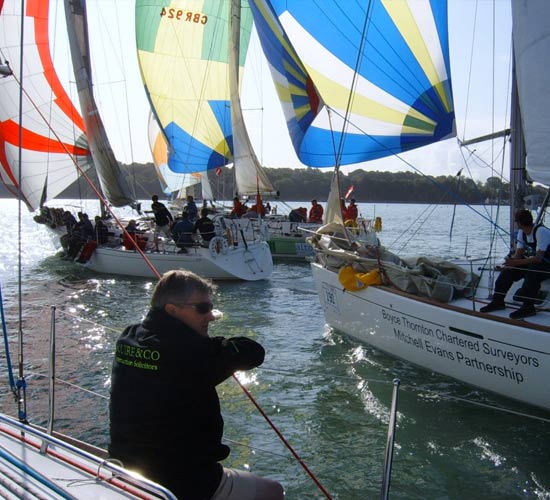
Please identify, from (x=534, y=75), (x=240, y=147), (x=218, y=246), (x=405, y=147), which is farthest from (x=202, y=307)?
(x=240, y=147)

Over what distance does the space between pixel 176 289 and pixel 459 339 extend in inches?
150

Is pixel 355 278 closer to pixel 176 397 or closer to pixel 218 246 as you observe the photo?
pixel 176 397

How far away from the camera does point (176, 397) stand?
1901 mm

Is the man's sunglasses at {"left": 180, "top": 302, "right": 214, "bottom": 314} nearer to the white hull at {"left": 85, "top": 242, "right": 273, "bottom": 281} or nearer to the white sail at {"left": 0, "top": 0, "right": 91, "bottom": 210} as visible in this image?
the white hull at {"left": 85, "top": 242, "right": 273, "bottom": 281}

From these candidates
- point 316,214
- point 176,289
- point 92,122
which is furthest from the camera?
point 316,214

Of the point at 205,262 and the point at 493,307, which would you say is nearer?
the point at 493,307

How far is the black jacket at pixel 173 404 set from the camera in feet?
6.25

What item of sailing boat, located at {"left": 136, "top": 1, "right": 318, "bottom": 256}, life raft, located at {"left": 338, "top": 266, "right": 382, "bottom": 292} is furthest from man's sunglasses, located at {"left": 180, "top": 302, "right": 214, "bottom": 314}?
sailing boat, located at {"left": 136, "top": 1, "right": 318, "bottom": 256}

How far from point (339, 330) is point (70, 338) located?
12.3ft

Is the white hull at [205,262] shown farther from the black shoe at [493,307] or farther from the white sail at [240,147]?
the black shoe at [493,307]

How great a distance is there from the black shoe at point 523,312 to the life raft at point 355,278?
5.73 ft

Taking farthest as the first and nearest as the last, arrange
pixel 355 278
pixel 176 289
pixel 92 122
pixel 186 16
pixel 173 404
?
1. pixel 186 16
2. pixel 92 122
3. pixel 355 278
4. pixel 176 289
5. pixel 173 404

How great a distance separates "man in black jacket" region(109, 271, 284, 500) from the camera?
1.91 metres

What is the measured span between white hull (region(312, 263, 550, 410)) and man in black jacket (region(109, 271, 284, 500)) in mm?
3281
